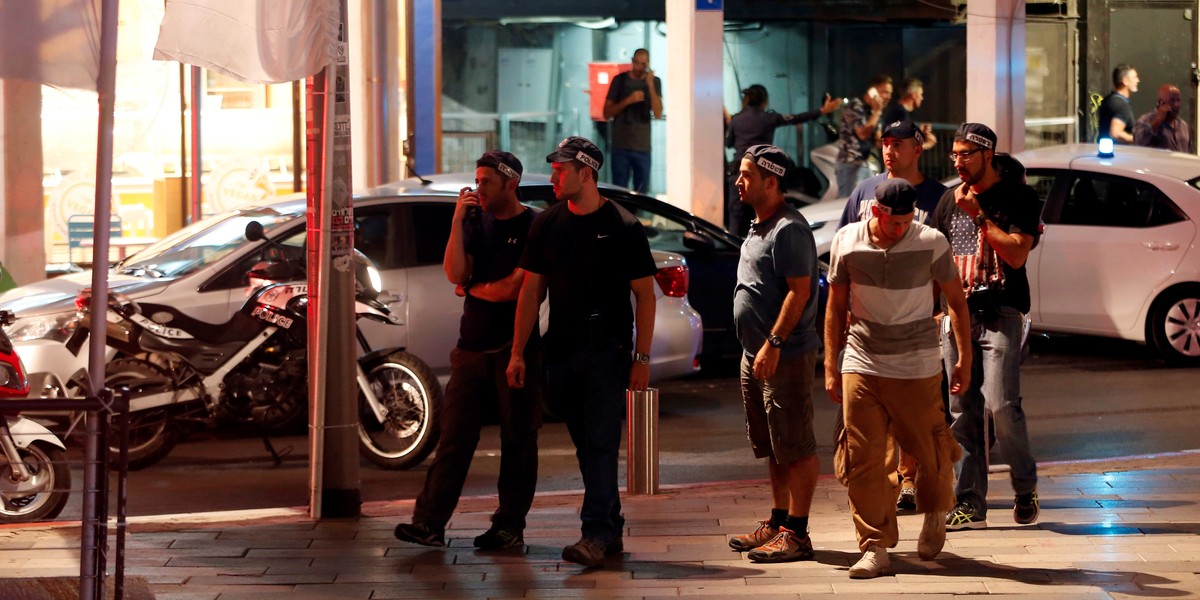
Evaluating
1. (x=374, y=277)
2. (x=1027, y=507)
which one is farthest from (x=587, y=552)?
(x=374, y=277)

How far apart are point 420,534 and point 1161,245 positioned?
7574 mm

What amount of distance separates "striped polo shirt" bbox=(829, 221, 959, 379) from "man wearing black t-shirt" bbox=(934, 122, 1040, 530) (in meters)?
0.68

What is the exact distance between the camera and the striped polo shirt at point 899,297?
6.69 meters

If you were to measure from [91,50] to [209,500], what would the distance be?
12.7 feet

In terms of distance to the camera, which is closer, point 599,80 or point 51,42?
point 51,42

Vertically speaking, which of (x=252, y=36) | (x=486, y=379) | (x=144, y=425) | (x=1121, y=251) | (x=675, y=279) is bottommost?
(x=144, y=425)

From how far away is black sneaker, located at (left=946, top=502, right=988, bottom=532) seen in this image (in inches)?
298

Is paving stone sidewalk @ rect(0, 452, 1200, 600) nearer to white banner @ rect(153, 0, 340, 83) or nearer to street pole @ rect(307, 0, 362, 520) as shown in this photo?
street pole @ rect(307, 0, 362, 520)

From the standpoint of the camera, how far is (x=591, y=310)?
7.08 metres

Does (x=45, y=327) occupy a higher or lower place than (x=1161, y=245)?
lower

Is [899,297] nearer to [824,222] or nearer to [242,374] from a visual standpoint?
[242,374]

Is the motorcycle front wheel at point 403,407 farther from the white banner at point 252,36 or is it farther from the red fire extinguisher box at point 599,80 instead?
the red fire extinguisher box at point 599,80

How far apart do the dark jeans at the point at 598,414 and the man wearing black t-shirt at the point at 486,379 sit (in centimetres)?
26

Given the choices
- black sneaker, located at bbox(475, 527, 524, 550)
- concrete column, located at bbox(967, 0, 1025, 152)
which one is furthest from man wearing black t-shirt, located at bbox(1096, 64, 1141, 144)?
black sneaker, located at bbox(475, 527, 524, 550)
